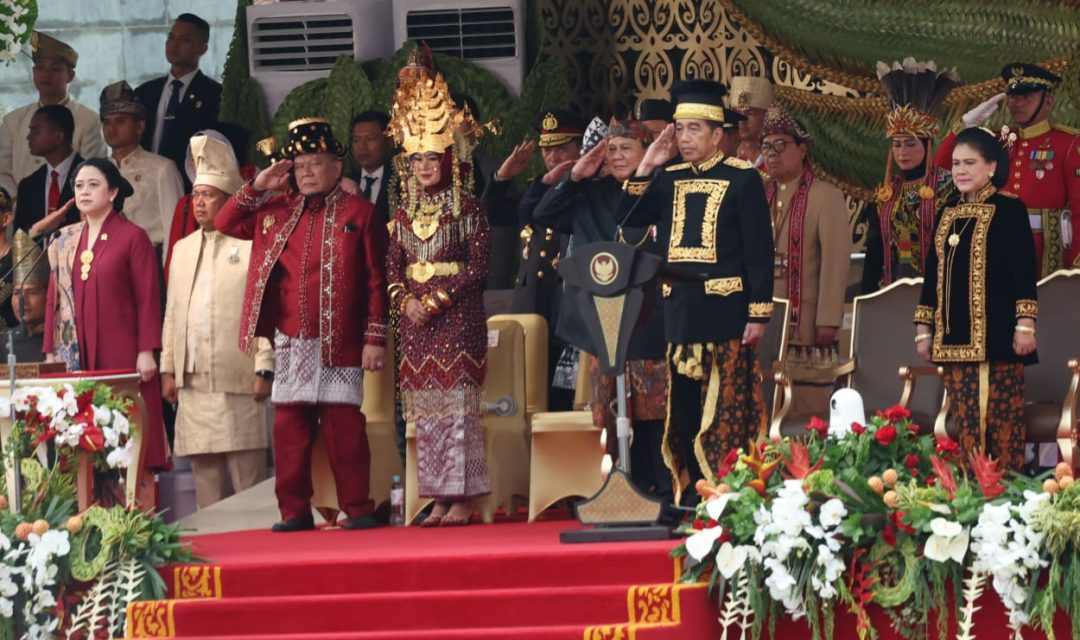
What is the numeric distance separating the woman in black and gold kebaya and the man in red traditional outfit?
239 cm

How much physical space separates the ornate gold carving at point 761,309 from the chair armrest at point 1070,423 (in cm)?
115

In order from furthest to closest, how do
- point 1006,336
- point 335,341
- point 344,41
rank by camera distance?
point 344,41
point 335,341
point 1006,336

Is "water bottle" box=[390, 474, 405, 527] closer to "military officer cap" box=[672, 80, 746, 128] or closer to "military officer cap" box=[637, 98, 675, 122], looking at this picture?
"military officer cap" box=[637, 98, 675, 122]

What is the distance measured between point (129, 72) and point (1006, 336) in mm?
7114

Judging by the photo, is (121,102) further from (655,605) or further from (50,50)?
(655,605)

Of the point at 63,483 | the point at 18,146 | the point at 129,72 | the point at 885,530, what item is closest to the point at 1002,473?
the point at 885,530

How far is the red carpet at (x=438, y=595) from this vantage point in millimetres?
8016

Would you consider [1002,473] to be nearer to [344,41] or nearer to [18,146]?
[344,41]

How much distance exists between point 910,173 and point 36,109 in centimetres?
521

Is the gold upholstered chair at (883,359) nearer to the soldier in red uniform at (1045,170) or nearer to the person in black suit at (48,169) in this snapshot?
the soldier in red uniform at (1045,170)

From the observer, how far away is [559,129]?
10.6 meters

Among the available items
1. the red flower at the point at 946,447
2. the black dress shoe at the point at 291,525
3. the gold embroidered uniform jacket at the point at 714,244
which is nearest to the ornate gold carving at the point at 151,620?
the black dress shoe at the point at 291,525

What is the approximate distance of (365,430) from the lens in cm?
1016

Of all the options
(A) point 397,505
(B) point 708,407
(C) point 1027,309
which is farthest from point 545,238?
(C) point 1027,309
